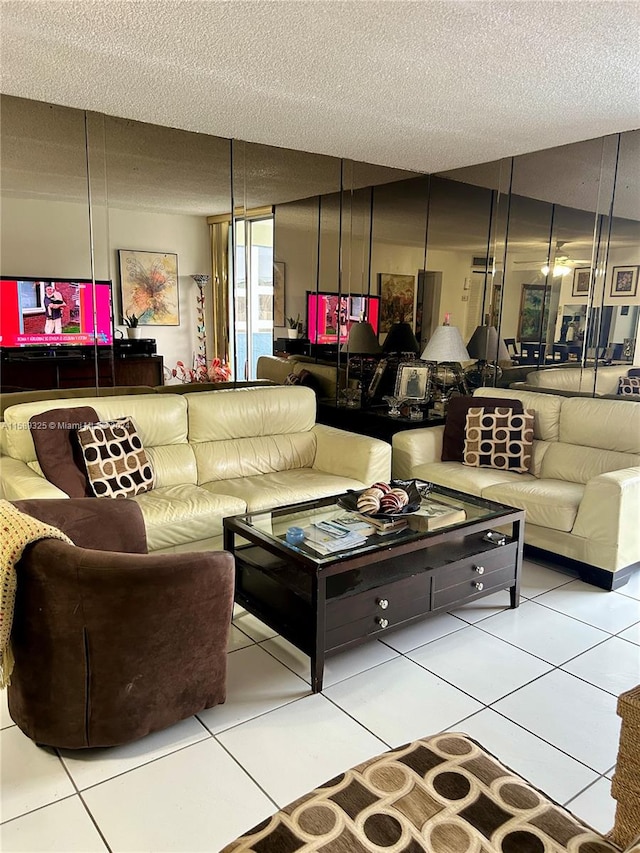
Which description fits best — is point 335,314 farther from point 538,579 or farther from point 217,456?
point 538,579

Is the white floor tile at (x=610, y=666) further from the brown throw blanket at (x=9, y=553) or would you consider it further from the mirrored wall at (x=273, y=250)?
the brown throw blanket at (x=9, y=553)

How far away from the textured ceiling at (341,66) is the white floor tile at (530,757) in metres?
2.63

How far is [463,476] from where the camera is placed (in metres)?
3.91

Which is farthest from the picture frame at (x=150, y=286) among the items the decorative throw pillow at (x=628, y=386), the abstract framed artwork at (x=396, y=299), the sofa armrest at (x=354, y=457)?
the decorative throw pillow at (x=628, y=386)

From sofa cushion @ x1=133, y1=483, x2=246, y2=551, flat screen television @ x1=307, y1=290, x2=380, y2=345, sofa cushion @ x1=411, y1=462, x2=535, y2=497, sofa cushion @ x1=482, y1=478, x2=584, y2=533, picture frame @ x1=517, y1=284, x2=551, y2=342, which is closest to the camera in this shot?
sofa cushion @ x1=133, y1=483, x2=246, y2=551

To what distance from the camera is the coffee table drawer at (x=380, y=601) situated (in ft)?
7.88

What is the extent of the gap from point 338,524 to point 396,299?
300 cm

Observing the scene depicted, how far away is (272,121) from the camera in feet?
12.4

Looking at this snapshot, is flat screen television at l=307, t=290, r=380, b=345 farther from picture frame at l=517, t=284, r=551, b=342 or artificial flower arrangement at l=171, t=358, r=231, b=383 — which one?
picture frame at l=517, t=284, r=551, b=342

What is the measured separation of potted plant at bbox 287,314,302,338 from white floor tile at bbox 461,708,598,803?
3350mm

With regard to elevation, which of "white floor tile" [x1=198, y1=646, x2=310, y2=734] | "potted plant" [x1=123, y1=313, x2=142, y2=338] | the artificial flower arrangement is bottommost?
"white floor tile" [x1=198, y1=646, x2=310, y2=734]

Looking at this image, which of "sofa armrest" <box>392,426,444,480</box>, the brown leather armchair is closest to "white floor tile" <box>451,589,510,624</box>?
"sofa armrest" <box>392,426,444,480</box>

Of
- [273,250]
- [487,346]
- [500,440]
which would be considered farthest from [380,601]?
[273,250]

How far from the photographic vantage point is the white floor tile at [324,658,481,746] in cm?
218
